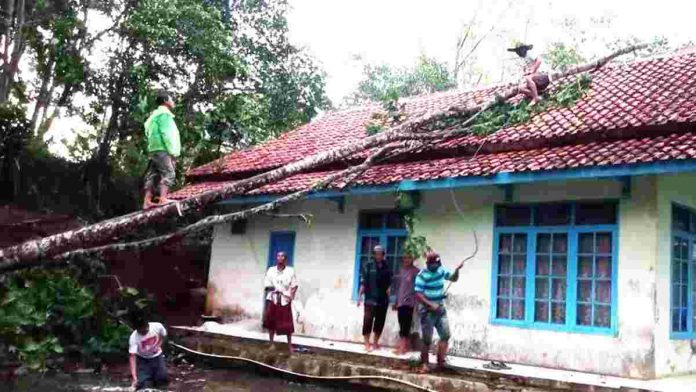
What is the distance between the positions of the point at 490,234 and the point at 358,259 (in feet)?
8.15

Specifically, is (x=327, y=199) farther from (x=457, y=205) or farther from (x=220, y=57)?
(x=220, y=57)

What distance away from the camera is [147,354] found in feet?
21.8

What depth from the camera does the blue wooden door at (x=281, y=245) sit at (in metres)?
12.3

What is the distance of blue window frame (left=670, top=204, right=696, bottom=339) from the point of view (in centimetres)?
868

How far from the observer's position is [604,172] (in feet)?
26.2

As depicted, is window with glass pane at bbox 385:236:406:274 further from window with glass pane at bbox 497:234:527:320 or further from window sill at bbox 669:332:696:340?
window sill at bbox 669:332:696:340

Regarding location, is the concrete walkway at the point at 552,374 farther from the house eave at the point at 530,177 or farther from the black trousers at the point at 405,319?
the house eave at the point at 530,177

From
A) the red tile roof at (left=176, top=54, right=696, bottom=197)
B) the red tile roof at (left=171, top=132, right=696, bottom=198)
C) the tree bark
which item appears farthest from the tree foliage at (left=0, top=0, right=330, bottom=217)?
the red tile roof at (left=171, top=132, right=696, bottom=198)

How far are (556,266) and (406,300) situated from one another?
82.2 inches

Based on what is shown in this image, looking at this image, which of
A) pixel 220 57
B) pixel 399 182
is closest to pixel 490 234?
pixel 399 182

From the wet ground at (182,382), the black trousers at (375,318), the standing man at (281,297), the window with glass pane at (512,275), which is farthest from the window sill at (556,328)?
the standing man at (281,297)

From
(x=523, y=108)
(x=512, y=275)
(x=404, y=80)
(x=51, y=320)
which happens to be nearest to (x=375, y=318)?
(x=512, y=275)

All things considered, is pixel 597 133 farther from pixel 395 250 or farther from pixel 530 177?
pixel 395 250

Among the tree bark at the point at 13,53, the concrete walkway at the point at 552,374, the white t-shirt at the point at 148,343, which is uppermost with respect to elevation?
the tree bark at the point at 13,53
